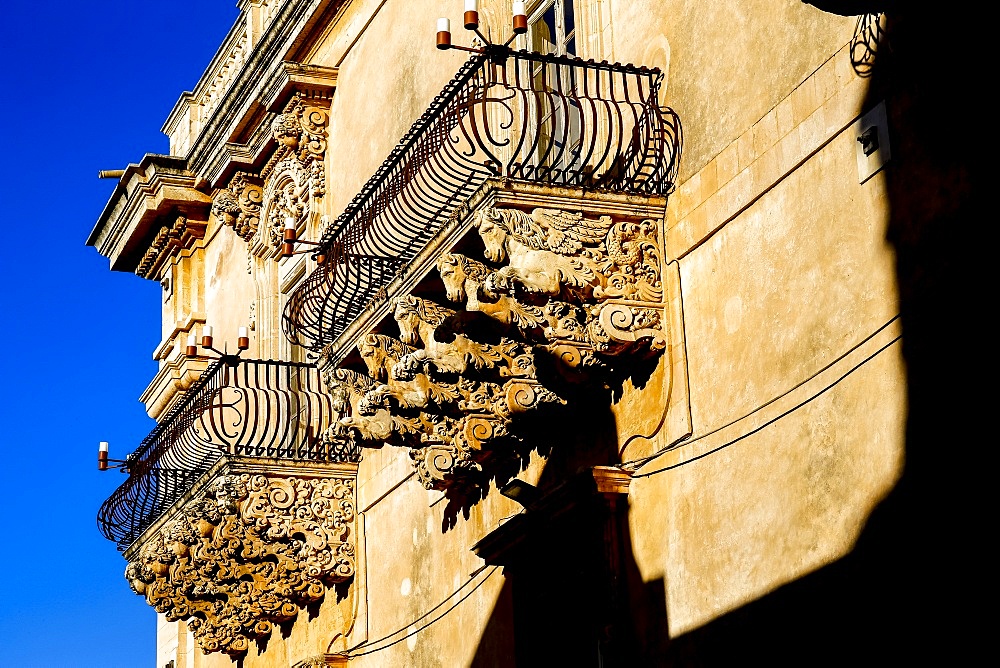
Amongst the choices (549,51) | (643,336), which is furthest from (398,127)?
(643,336)

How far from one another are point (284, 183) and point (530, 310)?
269 inches

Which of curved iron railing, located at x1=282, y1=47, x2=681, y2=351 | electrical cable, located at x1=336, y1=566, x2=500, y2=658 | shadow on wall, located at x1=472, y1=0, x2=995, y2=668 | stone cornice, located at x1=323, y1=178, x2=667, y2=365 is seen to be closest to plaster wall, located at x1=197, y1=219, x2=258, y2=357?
electrical cable, located at x1=336, y1=566, x2=500, y2=658

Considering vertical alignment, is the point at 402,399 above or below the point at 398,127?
below

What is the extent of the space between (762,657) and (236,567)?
23.0 feet

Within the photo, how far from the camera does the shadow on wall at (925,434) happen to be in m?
7.28

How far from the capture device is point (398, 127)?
14.0 metres

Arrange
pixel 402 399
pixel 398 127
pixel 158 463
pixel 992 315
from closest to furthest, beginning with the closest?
1. pixel 992 315
2. pixel 402 399
3. pixel 398 127
4. pixel 158 463

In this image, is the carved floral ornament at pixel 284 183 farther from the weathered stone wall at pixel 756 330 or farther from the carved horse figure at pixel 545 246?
the carved horse figure at pixel 545 246

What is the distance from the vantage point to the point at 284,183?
16.3m

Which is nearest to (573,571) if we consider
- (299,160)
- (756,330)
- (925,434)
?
(756,330)

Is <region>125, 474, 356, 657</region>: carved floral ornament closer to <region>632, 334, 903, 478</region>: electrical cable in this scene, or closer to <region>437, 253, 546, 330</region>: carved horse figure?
<region>437, 253, 546, 330</region>: carved horse figure

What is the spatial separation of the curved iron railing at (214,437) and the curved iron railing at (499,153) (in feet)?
5.31

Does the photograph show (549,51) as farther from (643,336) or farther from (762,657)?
(762,657)

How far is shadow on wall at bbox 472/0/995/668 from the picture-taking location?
7.28 metres
